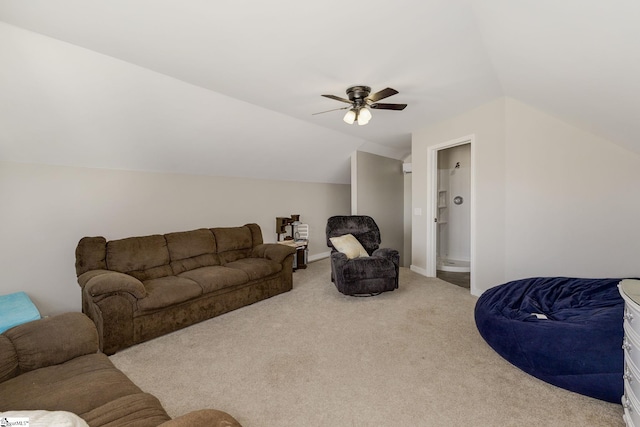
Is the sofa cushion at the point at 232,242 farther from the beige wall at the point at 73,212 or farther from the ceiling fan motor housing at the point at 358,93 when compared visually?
the ceiling fan motor housing at the point at 358,93

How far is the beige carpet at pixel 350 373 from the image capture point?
5.50ft

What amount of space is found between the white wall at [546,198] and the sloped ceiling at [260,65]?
251 millimetres

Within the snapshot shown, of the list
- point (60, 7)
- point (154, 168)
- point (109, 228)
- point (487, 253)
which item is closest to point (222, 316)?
point (109, 228)

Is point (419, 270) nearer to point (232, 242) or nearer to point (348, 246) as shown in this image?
point (348, 246)

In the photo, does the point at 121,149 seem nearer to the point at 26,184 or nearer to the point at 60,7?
the point at 26,184

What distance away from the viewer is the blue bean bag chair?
5.55ft

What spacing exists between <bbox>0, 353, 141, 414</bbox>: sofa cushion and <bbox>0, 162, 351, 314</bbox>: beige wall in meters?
A: 2.08

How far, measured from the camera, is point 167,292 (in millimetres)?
2740

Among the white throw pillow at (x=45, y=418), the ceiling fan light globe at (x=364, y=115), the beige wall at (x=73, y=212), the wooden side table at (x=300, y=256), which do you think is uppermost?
the ceiling fan light globe at (x=364, y=115)

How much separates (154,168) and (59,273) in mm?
1542

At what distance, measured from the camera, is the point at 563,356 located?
1802 millimetres

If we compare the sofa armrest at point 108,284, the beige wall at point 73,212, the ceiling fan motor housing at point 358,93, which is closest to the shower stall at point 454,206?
the ceiling fan motor housing at point 358,93

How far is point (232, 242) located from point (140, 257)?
1.15 m

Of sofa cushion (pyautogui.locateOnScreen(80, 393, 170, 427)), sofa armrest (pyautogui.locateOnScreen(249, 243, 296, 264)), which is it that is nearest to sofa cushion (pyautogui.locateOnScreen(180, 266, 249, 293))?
sofa armrest (pyautogui.locateOnScreen(249, 243, 296, 264))
